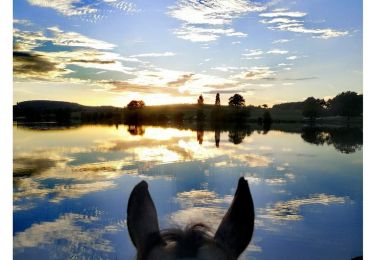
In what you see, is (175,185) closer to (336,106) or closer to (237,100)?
(237,100)

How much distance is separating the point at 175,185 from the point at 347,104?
4.84ft

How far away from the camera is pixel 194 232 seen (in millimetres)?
711

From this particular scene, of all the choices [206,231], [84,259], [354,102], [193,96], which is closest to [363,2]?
[354,102]

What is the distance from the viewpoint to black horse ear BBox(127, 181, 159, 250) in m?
0.74

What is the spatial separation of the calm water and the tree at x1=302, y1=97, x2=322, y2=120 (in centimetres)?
23

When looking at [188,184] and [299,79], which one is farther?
[188,184]

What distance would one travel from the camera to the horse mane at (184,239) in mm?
682

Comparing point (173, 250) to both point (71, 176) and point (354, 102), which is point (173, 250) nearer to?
point (354, 102)

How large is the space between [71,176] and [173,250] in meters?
2.38

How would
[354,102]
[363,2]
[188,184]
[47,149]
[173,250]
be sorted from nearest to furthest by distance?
[173,250]
[363,2]
[354,102]
[47,149]
[188,184]

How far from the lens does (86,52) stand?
7.53 ft
